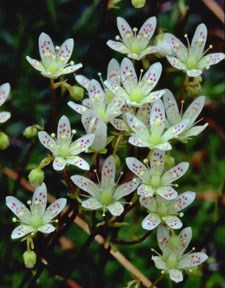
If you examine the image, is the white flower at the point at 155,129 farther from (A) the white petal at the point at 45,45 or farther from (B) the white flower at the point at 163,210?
(A) the white petal at the point at 45,45

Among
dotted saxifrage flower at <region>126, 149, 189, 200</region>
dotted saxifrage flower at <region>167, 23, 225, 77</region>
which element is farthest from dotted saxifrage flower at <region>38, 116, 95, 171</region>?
dotted saxifrage flower at <region>167, 23, 225, 77</region>

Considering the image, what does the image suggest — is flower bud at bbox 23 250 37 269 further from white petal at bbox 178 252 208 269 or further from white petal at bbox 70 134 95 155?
white petal at bbox 178 252 208 269

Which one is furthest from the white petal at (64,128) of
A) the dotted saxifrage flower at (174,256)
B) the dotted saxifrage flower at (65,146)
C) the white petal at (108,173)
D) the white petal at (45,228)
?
the dotted saxifrage flower at (174,256)

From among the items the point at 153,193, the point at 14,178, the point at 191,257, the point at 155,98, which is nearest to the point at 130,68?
the point at 155,98

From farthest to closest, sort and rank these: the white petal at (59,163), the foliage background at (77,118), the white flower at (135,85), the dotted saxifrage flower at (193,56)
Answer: the foliage background at (77,118) → the dotted saxifrage flower at (193,56) → the white flower at (135,85) → the white petal at (59,163)

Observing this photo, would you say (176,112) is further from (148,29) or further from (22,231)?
(22,231)

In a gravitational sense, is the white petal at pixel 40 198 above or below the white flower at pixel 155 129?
below
